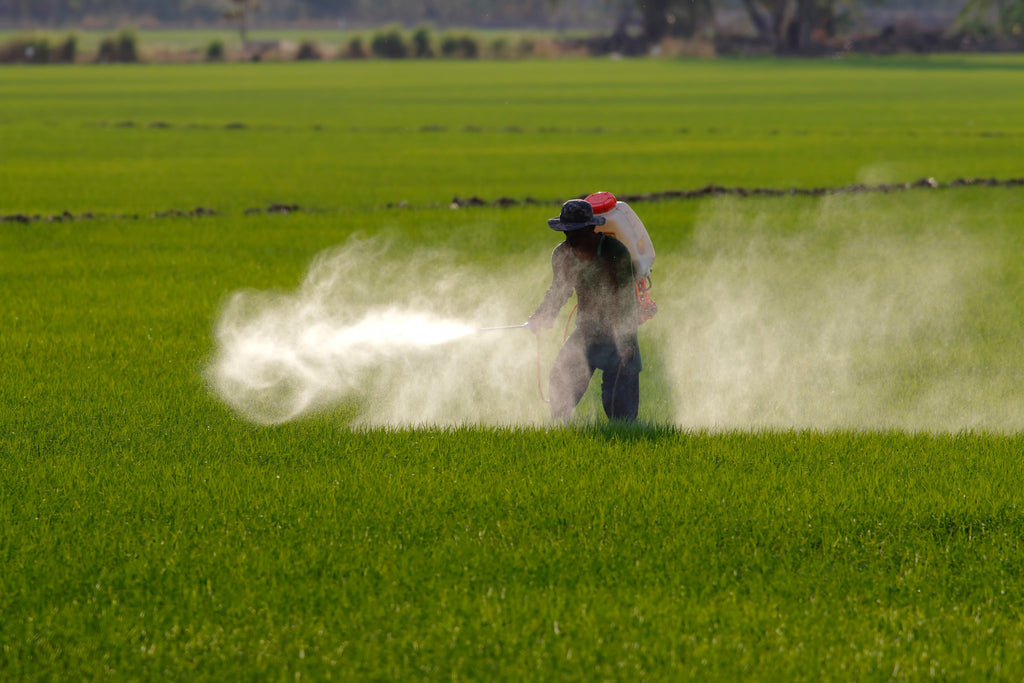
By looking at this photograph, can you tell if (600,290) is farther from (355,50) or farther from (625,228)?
(355,50)

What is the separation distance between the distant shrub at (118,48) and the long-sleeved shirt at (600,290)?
8897 centimetres

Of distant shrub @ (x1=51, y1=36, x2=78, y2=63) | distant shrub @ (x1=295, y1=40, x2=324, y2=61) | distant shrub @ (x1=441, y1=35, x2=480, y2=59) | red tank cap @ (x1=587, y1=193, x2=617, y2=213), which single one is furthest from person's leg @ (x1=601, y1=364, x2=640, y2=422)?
distant shrub @ (x1=441, y1=35, x2=480, y2=59)

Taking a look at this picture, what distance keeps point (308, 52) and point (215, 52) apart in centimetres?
698

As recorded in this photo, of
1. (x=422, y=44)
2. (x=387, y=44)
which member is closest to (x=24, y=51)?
(x=387, y=44)

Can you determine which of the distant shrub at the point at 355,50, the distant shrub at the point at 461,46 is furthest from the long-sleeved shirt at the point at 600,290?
the distant shrub at the point at 461,46

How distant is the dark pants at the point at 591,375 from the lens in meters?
8.45

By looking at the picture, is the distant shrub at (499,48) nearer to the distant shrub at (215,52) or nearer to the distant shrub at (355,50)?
the distant shrub at (355,50)

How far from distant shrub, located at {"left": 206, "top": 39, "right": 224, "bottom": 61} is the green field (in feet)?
252

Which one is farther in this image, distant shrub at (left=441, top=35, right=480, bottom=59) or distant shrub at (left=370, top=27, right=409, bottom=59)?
distant shrub at (left=441, top=35, right=480, bottom=59)

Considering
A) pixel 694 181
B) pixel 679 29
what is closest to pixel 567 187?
pixel 694 181

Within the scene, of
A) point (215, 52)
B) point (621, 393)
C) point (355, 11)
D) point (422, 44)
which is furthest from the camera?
point (355, 11)

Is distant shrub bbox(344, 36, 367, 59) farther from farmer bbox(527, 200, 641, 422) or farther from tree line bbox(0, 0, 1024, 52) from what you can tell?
farmer bbox(527, 200, 641, 422)

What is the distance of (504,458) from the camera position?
8.05 metres

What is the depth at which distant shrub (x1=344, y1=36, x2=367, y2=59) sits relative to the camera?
98.0 m
